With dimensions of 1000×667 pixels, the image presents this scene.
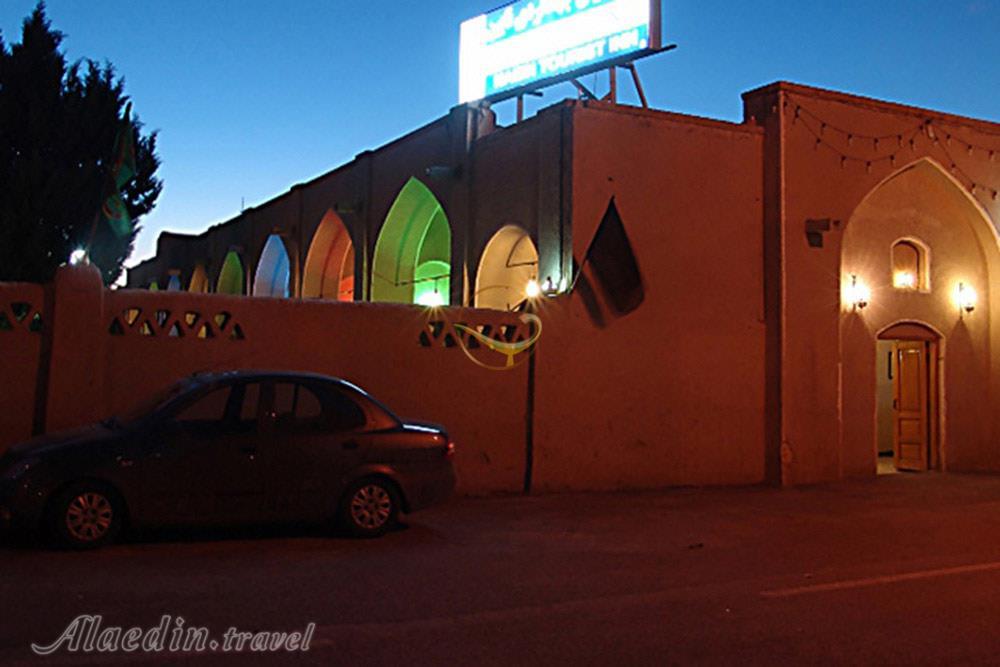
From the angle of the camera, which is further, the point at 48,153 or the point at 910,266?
the point at 48,153

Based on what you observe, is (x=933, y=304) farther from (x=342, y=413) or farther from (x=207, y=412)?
(x=207, y=412)

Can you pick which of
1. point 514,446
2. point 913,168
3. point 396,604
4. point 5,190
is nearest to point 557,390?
point 514,446

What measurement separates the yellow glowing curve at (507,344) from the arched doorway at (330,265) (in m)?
11.6

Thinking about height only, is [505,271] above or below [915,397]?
above

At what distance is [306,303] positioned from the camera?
12453 millimetres

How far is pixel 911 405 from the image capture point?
61.0 feet

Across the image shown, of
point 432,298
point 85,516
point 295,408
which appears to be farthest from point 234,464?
point 432,298

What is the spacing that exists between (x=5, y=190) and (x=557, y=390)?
13487mm

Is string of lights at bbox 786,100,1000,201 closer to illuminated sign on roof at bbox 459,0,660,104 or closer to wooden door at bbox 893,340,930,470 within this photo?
wooden door at bbox 893,340,930,470

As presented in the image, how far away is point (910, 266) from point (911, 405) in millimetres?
2563

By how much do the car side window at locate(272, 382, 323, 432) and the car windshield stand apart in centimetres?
82

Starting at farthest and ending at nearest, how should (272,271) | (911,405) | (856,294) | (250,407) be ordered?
(272,271) → (911,405) → (856,294) → (250,407)

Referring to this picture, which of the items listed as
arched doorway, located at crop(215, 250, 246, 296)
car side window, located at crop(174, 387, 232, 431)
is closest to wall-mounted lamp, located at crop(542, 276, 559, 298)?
car side window, located at crop(174, 387, 232, 431)

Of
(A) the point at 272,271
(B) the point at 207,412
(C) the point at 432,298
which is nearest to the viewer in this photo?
(B) the point at 207,412
